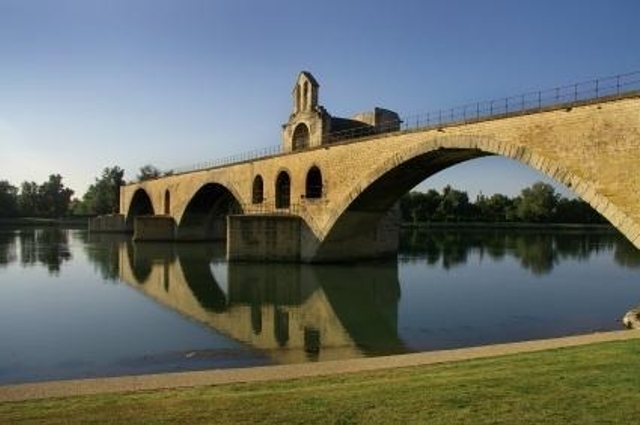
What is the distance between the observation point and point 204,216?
72.6 m

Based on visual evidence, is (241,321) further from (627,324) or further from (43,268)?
(43,268)

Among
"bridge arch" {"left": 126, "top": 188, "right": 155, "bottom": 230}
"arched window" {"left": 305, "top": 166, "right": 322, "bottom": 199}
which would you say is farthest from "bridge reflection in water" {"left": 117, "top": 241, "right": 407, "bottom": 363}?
"bridge arch" {"left": 126, "top": 188, "right": 155, "bottom": 230}

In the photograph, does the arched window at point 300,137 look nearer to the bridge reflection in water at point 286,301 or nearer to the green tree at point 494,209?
the bridge reflection in water at point 286,301

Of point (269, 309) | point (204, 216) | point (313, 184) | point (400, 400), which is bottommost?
point (269, 309)

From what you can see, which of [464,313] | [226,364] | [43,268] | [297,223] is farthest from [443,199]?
[226,364]

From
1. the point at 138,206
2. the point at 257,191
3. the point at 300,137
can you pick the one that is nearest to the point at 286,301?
the point at 300,137

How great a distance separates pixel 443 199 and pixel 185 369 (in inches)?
4238

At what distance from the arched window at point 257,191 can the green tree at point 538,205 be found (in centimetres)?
7839

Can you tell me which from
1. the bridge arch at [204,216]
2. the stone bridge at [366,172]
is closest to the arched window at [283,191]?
the stone bridge at [366,172]

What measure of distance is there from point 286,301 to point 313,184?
18174 millimetres

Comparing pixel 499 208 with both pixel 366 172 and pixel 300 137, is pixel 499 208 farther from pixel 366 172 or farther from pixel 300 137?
→ pixel 366 172

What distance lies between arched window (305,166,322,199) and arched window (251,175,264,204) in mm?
8825

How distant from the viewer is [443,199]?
120125 millimetres

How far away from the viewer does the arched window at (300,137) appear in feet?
173
